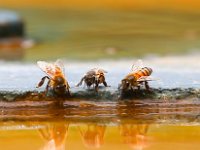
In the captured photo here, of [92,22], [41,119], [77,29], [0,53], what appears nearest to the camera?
[41,119]

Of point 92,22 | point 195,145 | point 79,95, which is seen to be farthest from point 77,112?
point 92,22

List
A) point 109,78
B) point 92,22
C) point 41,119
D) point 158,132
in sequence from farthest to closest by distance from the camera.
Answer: point 92,22 < point 109,78 < point 41,119 < point 158,132

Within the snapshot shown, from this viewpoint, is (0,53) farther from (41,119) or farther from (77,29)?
(41,119)

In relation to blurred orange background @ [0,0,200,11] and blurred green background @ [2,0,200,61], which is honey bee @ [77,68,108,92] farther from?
blurred orange background @ [0,0,200,11]

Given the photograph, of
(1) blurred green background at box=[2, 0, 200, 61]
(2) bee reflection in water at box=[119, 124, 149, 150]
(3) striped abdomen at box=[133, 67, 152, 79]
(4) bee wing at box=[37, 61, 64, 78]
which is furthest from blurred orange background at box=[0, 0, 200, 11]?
(2) bee reflection in water at box=[119, 124, 149, 150]

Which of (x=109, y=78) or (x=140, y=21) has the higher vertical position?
(x=140, y=21)

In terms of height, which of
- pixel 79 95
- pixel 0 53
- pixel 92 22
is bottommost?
pixel 79 95

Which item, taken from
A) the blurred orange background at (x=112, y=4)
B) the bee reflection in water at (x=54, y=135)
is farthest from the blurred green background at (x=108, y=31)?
the bee reflection in water at (x=54, y=135)
